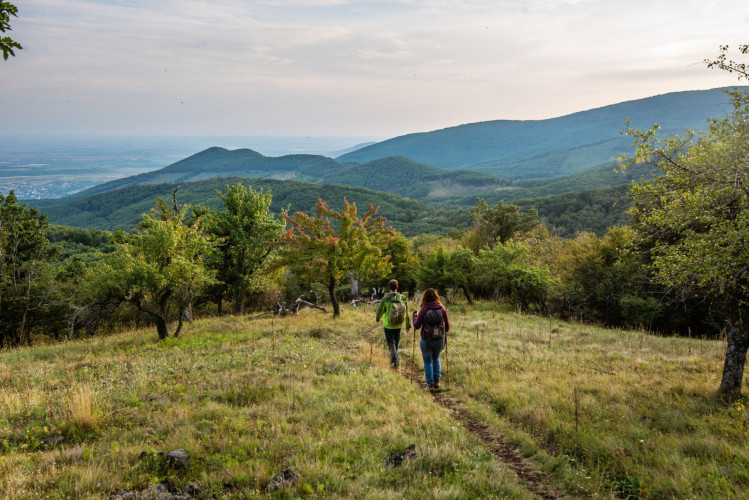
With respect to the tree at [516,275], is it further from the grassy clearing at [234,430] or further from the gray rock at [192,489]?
the gray rock at [192,489]

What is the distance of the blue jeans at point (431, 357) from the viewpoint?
881 centimetres

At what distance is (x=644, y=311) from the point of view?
81.6 ft

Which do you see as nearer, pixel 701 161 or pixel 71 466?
pixel 71 466

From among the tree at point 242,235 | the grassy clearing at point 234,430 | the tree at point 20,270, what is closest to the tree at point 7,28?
the grassy clearing at point 234,430

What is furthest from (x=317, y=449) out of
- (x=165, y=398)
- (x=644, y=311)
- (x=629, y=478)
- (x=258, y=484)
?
(x=644, y=311)

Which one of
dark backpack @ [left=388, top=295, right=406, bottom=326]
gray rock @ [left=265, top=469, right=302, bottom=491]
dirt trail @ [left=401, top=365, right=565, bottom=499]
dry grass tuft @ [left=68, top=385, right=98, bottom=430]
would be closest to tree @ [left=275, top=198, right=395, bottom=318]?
dark backpack @ [left=388, top=295, right=406, bottom=326]

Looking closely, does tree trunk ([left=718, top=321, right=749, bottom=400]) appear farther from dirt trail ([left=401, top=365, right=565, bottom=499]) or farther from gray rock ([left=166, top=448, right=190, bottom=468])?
gray rock ([left=166, top=448, right=190, bottom=468])

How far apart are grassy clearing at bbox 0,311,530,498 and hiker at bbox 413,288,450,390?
0.84 metres

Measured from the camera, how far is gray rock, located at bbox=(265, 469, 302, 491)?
14.8 ft

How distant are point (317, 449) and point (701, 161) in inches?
373

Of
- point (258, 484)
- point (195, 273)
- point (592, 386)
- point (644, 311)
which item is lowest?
point (644, 311)

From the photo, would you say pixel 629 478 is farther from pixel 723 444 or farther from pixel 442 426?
pixel 442 426

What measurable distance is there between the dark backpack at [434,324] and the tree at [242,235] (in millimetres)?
17277

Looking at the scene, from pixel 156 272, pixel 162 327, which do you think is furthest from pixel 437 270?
pixel 156 272
